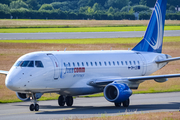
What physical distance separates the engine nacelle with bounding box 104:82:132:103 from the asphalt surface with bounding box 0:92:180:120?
2.48 feet

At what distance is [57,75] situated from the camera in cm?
2572

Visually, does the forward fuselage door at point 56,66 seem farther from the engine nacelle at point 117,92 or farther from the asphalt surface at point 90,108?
the engine nacelle at point 117,92

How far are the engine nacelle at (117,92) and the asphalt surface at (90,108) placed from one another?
757 millimetres

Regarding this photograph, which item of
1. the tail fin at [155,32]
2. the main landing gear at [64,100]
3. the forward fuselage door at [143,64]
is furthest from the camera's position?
the tail fin at [155,32]

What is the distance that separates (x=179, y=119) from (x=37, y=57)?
10349 millimetres

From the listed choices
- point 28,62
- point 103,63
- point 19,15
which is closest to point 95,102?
point 103,63

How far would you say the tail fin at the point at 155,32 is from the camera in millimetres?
34312

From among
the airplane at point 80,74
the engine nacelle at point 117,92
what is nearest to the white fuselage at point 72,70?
the airplane at point 80,74

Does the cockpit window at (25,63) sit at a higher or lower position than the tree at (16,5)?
higher

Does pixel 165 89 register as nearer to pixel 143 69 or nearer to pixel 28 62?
pixel 143 69

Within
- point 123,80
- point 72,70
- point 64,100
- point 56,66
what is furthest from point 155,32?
point 56,66

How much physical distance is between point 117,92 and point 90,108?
2.45 m

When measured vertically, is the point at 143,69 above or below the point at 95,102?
above

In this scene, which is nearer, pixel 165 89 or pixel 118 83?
pixel 118 83
